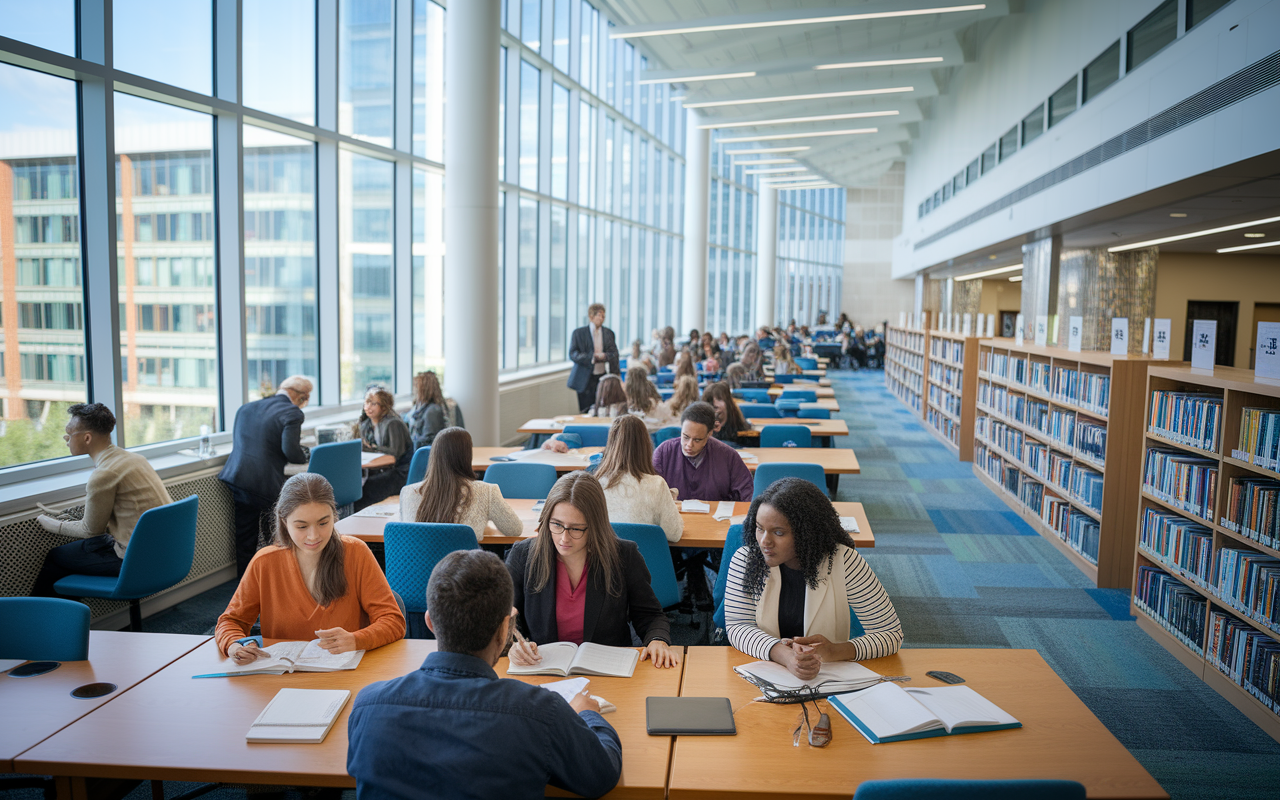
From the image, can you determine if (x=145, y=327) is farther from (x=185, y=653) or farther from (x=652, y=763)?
(x=652, y=763)

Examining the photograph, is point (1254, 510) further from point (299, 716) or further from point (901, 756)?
point (299, 716)

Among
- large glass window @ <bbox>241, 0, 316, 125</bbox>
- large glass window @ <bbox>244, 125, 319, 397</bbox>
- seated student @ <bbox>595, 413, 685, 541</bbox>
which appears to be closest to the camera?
seated student @ <bbox>595, 413, 685, 541</bbox>

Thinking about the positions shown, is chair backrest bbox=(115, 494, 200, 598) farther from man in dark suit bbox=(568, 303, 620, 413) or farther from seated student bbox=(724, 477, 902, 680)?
man in dark suit bbox=(568, 303, 620, 413)

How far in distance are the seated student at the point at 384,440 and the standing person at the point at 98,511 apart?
203 cm

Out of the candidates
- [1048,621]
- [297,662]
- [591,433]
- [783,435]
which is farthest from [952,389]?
[297,662]

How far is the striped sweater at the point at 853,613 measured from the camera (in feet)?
8.23

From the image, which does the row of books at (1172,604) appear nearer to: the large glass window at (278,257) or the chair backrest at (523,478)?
the chair backrest at (523,478)

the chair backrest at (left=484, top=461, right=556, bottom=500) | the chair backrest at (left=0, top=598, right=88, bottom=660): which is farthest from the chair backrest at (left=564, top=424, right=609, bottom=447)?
the chair backrest at (left=0, top=598, right=88, bottom=660)

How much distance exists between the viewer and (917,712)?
2076mm

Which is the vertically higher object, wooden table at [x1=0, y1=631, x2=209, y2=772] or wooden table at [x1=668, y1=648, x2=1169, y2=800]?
wooden table at [x1=668, y1=648, x2=1169, y2=800]

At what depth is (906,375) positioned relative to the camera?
15.8m

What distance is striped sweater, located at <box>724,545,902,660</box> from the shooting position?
2510 millimetres

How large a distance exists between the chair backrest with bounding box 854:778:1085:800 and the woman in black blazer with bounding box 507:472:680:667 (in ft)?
3.97

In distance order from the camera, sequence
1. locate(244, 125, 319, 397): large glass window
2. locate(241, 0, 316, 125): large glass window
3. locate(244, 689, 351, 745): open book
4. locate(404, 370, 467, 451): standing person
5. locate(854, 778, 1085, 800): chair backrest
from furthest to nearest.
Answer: locate(404, 370, 467, 451): standing person < locate(244, 125, 319, 397): large glass window < locate(241, 0, 316, 125): large glass window < locate(244, 689, 351, 745): open book < locate(854, 778, 1085, 800): chair backrest
